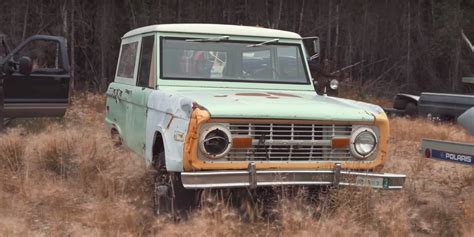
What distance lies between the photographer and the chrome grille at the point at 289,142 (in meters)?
4.57

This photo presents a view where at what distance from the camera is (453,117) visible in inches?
415

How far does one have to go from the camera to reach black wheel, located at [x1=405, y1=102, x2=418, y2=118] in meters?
12.6

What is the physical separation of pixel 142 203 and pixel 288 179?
1.43 meters

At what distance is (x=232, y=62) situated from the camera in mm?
5836

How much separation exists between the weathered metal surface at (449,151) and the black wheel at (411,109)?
7780 millimetres

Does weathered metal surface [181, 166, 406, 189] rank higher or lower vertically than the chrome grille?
lower

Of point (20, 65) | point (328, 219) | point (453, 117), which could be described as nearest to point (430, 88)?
point (453, 117)

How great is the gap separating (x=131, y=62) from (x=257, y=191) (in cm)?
243

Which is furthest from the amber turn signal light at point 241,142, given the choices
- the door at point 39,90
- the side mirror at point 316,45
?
the door at point 39,90

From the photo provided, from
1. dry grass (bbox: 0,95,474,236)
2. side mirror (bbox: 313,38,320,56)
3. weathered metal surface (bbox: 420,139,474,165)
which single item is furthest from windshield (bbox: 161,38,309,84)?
weathered metal surface (bbox: 420,139,474,165)

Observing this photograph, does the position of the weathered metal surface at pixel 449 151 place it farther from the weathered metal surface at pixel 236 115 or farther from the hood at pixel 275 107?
the hood at pixel 275 107

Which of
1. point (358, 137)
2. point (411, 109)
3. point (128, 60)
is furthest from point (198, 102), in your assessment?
point (411, 109)

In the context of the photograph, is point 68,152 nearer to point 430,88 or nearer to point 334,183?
point 334,183

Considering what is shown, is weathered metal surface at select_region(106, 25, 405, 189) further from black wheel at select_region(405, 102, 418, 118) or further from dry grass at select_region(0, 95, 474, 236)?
black wheel at select_region(405, 102, 418, 118)
